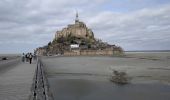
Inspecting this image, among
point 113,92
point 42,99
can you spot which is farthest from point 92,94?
point 42,99

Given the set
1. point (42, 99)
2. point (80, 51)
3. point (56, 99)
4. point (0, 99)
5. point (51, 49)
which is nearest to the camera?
point (42, 99)

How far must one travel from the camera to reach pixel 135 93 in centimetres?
2025

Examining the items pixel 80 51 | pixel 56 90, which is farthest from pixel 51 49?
pixel 56 90

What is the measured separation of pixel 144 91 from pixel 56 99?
7.23m

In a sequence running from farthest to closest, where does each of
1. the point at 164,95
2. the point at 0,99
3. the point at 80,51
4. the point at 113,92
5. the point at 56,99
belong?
the point at 80,51 < the point at 113,92 < the point at 164,95 < the point at 56,99 < the point at 0,99

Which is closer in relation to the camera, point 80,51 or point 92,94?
point 92,94

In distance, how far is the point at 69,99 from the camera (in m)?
17.9

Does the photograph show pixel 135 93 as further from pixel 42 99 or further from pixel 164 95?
pixel 42 99

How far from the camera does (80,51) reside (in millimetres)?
187375

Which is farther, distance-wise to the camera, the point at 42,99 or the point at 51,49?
the point at 51,49

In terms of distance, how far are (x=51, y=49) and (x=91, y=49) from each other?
28.6 m

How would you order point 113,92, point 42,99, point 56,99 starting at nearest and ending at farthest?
1. point 42,99
2. point 56,99
3. point 113,92

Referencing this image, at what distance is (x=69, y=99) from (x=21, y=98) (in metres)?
5.31

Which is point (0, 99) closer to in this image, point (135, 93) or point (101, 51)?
point (135, 93)
